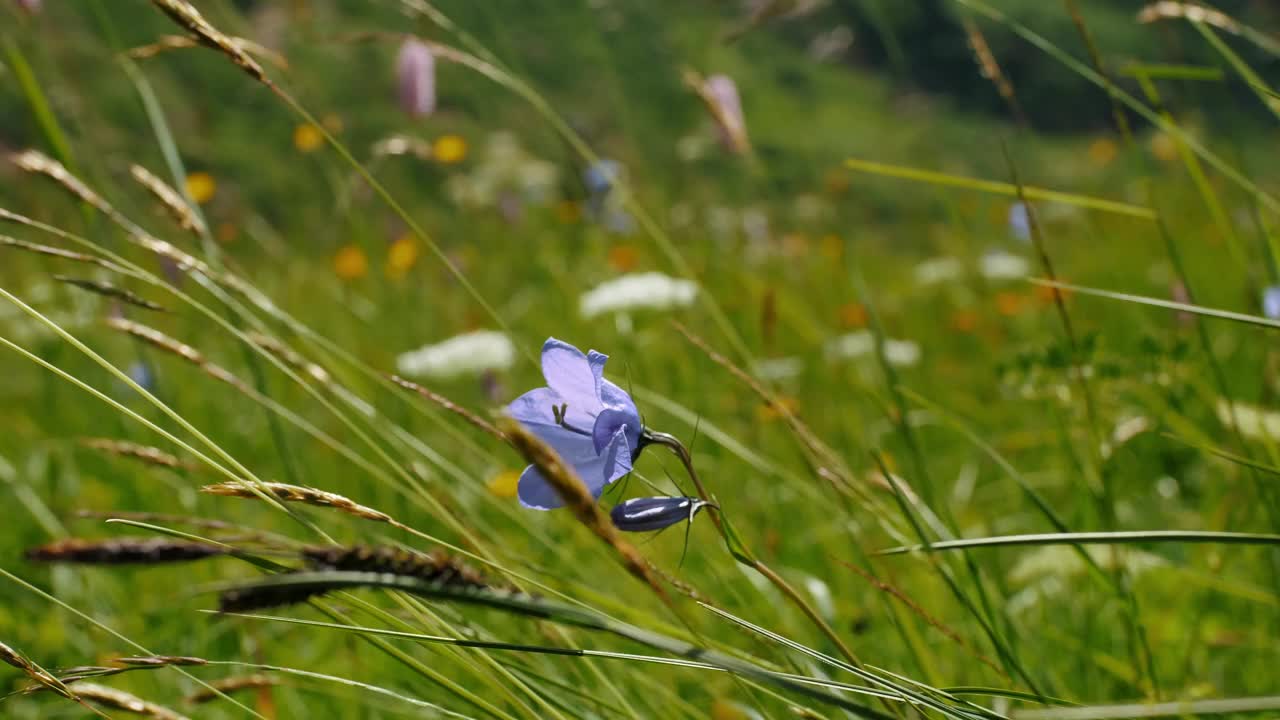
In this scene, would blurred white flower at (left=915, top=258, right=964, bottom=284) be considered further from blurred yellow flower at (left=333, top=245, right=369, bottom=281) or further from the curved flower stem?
the curved flower stem

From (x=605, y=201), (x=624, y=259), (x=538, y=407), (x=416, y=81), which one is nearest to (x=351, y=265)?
(x=605, y=201)

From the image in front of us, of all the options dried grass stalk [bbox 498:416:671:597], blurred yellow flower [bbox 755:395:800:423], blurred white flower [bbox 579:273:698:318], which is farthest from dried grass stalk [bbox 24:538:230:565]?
blurred white flower [bbox 579:273:698:318]

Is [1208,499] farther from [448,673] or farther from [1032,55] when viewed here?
[1032,55]

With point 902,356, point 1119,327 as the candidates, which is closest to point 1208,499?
point 902,356

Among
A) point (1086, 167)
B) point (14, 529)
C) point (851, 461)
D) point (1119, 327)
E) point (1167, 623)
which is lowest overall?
point (14, 529)

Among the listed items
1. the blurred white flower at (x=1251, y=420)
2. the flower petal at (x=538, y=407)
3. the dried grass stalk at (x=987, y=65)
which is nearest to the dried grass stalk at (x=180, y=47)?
the flower petal at (x=538, y=407)

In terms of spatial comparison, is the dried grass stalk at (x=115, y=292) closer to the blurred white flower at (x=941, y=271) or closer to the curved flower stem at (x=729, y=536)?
the curved flower stem at (x=729, y=536)

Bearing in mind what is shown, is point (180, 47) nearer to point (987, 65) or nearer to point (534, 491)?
point (534, 491)
